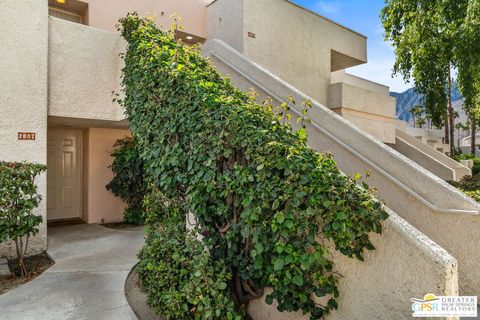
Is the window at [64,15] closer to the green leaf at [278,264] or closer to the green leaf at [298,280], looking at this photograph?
the green leaf at [278,264]

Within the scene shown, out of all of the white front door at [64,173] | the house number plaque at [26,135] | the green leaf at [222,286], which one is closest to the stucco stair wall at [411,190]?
the green leaf at [222,286]

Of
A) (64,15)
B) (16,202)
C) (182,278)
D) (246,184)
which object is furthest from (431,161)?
(64,15)

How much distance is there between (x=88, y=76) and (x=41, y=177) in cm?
205

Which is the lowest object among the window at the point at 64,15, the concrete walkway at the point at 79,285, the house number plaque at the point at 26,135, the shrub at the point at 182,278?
the concrete walkway at the point at 79,285

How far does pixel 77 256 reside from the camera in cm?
502

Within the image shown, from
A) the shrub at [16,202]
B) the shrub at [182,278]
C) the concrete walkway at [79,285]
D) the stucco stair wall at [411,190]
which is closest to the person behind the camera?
the shrub at [182,278]

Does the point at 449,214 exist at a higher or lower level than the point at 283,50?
lower

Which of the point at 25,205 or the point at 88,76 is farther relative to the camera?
the point at 88,76

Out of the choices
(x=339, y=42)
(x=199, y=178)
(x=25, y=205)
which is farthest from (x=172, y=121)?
(x=339, y=42)

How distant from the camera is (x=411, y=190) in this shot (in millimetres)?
3568

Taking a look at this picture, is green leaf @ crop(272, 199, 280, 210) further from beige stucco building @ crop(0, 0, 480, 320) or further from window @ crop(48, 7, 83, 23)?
window @ crop(48, 7, 83, 23)

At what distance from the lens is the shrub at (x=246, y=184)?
2.41 m

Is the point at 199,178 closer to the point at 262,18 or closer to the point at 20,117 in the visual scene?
the point at 20,117

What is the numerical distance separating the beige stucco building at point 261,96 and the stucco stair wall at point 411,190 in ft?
0.04
